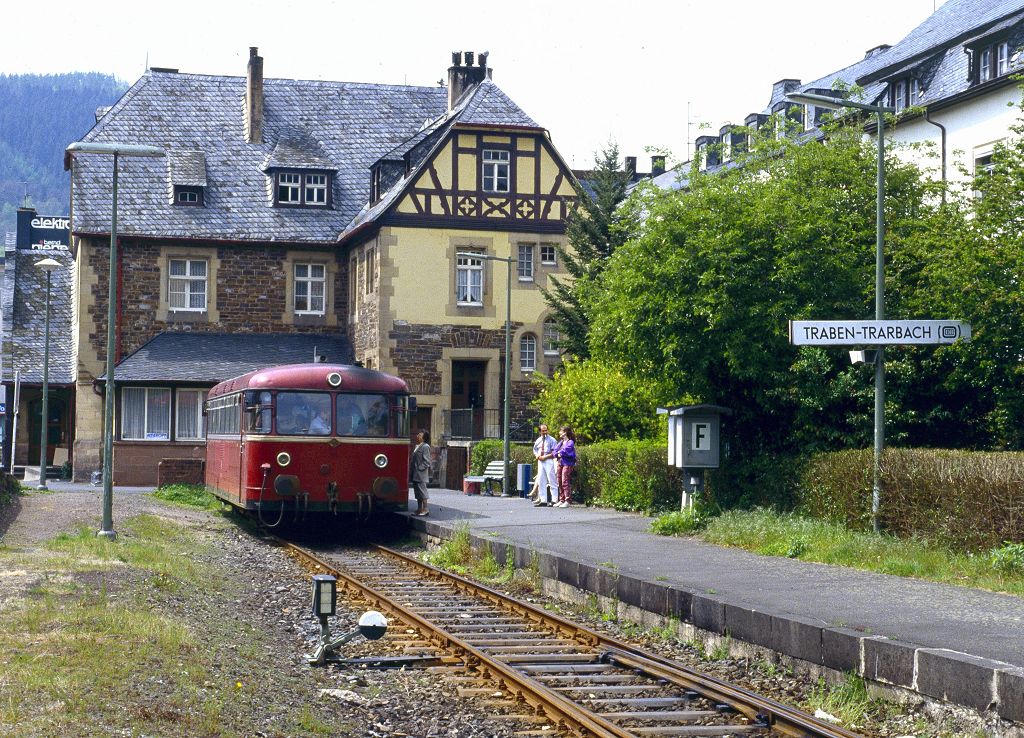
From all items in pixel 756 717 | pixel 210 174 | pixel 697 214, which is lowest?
pixel 756 717

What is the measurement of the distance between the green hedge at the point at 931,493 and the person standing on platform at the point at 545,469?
10004 millimetres

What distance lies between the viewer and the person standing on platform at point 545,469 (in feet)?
95.7

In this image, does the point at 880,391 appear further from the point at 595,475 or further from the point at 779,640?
the point at 595,475

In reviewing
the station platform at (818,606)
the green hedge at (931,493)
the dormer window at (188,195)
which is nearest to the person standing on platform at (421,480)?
the station platform at (818,606)

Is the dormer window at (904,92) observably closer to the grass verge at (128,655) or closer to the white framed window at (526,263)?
the white framed window at (526,263)

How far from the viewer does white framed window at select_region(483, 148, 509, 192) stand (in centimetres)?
4341

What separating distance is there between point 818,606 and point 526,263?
107 ft

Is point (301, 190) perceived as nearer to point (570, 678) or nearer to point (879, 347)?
point (879, 347)

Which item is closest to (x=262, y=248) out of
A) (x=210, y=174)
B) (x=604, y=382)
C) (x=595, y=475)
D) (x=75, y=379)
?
(x=210, y=174)

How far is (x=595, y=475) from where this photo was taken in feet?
92.4

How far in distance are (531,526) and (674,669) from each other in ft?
40.3

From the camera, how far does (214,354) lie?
145 ft

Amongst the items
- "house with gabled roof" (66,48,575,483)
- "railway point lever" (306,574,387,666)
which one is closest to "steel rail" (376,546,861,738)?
"railway point lever" (306,574,387,666)

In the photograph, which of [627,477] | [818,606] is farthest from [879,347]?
[627,477]
